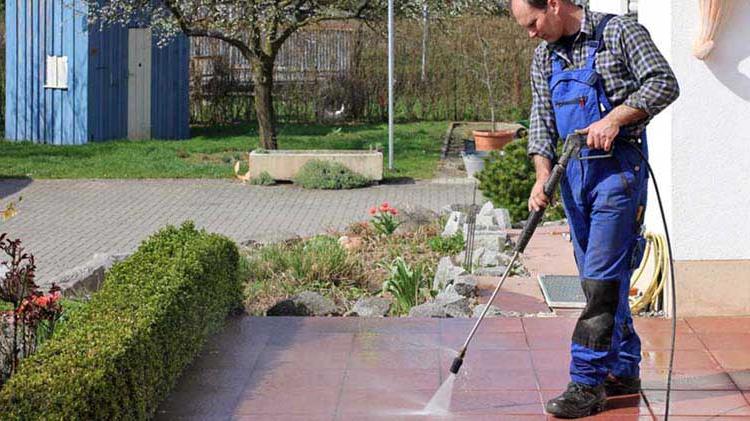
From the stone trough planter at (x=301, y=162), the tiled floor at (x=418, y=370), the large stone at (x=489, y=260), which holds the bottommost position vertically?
the tiled floor at (x=418, y=370)

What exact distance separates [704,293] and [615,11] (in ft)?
8.29

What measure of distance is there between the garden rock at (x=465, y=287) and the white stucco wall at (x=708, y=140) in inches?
60.2

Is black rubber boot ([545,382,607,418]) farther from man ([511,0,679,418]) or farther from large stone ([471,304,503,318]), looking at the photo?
large stone ([471,304,503,318])

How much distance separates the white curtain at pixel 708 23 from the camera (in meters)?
6.73

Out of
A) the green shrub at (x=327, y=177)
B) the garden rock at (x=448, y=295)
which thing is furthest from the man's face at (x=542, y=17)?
the green shrub at (x=327, y=177)

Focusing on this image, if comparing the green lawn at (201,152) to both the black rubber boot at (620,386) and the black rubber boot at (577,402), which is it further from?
the black rubber boot at (577,402)

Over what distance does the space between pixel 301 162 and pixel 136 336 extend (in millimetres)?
11526

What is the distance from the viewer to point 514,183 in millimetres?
12016

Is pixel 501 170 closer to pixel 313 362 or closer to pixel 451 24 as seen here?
pixel 313 362

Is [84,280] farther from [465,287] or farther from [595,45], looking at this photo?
[595,45]

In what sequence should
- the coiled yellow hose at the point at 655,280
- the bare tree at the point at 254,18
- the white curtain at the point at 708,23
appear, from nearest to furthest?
1. the white curtain at the point at 708,23
2. the coiled yellow hose at the point at 655,280
3. the bare tree at the point at 254,18

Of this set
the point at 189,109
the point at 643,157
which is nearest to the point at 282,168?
the point at 189,109

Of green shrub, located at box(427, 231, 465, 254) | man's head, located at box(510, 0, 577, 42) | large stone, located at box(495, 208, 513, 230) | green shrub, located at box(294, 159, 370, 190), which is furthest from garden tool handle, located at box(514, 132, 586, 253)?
green shrub, located at box(294, 159, 370, 190)

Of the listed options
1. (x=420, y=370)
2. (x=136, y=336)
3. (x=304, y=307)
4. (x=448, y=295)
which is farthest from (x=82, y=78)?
(x=136, y=336)
